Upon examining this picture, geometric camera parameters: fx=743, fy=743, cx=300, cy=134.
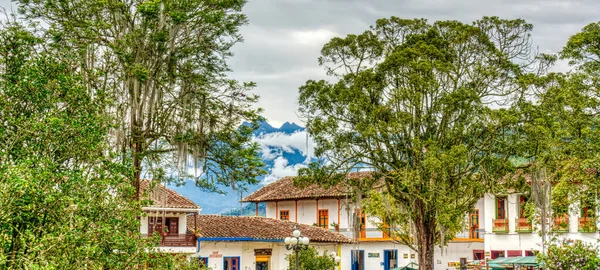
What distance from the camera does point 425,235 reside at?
24.8 m

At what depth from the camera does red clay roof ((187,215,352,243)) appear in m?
33.3

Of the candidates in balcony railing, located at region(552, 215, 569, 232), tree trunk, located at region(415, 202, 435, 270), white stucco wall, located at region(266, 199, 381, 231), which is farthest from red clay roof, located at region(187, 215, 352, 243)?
balcony railing, located at region(552, 215, 569, 232)

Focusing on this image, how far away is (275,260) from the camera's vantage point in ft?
118

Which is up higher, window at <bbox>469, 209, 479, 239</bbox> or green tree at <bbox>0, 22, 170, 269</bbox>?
green tree at <bbox>0, 22, 170, 269</bbox>

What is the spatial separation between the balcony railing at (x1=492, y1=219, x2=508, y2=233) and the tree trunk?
438 inches

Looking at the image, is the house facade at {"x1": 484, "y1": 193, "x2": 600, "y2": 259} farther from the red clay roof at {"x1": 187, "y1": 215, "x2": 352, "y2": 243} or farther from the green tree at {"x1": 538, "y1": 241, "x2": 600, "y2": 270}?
the green tree at {"x1": 538, "y1": 241, "x2": 600, "y2": 270}

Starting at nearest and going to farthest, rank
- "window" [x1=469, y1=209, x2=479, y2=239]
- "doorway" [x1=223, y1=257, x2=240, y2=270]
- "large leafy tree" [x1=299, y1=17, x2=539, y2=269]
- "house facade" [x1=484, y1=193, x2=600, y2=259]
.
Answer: "large leafy tree" [x1=299, y1=17, x2=539, y2=269] → "house facade" [x1=484, y1=193, x2=600, y2=259] → "doorway" [x1=223, y1=257, x2=240, y2=270] → "window" [x1=469, y1=209, x2=479, y2=239]

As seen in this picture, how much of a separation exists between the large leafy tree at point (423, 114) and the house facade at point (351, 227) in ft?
44.2

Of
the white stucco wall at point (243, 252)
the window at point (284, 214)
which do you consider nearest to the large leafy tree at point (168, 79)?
the white stucco wall at point (243, 252)

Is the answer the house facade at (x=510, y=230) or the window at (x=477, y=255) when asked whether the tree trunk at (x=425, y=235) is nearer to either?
the house facade at (x=510, y=230)

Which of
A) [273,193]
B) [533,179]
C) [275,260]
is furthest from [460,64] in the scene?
[273,193]

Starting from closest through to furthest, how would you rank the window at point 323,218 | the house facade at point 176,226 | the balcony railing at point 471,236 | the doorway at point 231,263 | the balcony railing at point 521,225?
the house facade at point 176,226, the balcony railing at point 521,225, the doorway at point 231,263, the balcony railing at point 471,236, the window at point 323,218

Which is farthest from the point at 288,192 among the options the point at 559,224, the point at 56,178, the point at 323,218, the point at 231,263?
the point at 56,178

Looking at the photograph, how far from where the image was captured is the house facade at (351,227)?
38.5m
